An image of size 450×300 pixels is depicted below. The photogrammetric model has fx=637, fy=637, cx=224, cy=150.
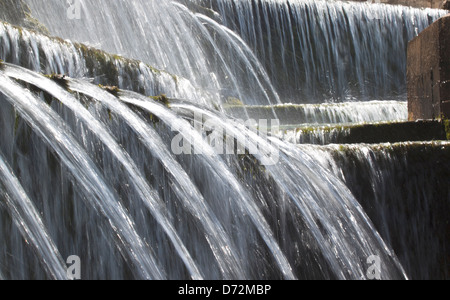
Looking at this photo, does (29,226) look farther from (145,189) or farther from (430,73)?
(430,73)

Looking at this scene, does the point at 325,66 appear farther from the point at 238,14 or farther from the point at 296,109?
the point at 296,109

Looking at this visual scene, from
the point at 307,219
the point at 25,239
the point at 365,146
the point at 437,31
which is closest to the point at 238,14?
the point at 437,31

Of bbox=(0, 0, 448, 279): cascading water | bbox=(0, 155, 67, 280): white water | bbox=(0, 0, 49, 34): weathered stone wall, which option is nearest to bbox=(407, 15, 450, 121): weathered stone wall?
bbox=(0, 0, 448, 279): cascading water

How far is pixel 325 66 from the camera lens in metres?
15.5

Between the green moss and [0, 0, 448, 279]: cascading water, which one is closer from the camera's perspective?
[0, 0, 448, 279]: cascading water

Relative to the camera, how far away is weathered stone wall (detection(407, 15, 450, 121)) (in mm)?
7570

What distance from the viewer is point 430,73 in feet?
26.0

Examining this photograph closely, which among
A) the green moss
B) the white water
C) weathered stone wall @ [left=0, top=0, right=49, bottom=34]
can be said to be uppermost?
weathered stone wall @ [left=0, top=0, right=49, bottom=34]

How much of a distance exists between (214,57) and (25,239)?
30.5 ft

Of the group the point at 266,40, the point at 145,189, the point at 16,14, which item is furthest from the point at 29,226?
the point at 266,40

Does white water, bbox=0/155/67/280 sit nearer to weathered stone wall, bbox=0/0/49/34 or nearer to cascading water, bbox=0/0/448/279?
cascading water, bbox=0/0/448/279

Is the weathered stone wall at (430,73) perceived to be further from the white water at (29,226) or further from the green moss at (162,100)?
the white water at (29,226)

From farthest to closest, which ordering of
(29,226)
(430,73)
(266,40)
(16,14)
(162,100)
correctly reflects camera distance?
(266,40) → (16,14) → (430,73) → (162,100) → (29,226)
